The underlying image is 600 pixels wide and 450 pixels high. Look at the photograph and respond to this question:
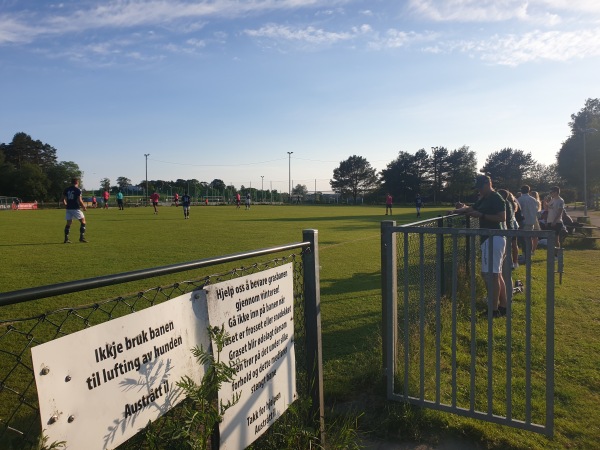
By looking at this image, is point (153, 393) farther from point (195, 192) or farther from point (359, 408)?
point (195, 192)

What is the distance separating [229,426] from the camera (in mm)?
2330

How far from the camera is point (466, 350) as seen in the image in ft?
16.3

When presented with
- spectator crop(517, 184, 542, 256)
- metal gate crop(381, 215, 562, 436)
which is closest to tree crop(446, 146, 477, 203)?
spectator crop(517, 184, 542, 256)

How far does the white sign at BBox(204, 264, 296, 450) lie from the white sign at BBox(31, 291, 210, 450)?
0.21 m

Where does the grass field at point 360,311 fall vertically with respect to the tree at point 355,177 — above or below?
below

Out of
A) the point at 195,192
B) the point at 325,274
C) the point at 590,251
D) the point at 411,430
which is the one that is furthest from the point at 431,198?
the point at 411,430

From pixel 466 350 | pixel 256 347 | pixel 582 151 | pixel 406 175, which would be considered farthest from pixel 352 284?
pixel 406 175

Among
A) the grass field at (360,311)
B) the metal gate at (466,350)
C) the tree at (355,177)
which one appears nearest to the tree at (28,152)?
the tree at (355,177)

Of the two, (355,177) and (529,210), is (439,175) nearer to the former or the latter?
(355,177)

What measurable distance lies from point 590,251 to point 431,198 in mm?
76680

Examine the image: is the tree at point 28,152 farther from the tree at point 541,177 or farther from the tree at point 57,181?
the tree at point 541,177

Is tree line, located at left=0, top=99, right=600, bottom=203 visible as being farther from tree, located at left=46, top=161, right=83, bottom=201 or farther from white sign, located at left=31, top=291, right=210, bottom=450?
white sign, located at left=31, top=291, right=210, bottom=450

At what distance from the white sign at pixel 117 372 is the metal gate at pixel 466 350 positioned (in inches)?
84.6

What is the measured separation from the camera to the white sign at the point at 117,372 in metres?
1.48
